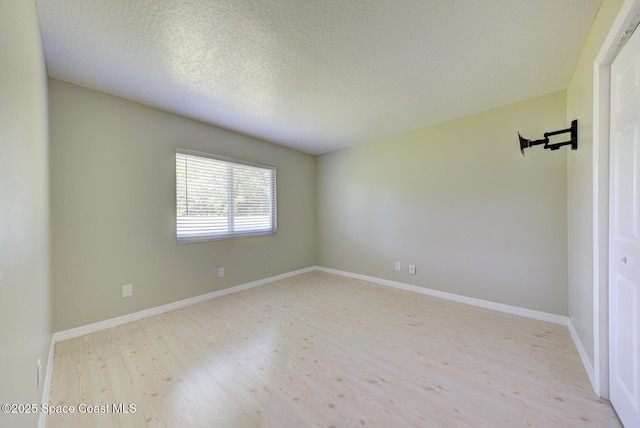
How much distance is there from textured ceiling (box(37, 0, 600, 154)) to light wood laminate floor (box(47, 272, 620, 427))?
8.00ft

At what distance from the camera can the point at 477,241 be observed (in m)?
3.06

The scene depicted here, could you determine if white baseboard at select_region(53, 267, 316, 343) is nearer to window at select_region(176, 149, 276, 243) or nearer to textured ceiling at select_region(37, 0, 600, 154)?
window at select_region(176, 149, 276, 243)

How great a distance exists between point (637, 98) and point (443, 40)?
112 cm

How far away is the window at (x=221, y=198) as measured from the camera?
3.11 meters

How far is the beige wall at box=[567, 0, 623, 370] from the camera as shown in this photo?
161 cm

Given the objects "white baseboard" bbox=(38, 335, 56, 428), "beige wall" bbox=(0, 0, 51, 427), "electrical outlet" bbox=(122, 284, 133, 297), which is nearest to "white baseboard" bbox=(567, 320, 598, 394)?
"beige wall" bbox=(0, 0, 51, 427)

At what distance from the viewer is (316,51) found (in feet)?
6.17

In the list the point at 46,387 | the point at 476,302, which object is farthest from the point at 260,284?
the point at 476,302

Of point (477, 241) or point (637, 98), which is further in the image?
point (477, 241)

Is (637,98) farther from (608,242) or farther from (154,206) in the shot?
(154,206)

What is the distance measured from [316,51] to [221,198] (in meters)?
2.38

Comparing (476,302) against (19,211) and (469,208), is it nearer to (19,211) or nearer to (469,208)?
(469,208)

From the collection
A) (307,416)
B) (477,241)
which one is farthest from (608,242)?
(307,416)

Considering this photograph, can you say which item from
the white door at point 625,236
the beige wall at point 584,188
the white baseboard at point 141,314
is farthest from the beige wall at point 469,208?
the white baseboard at point 141,314
